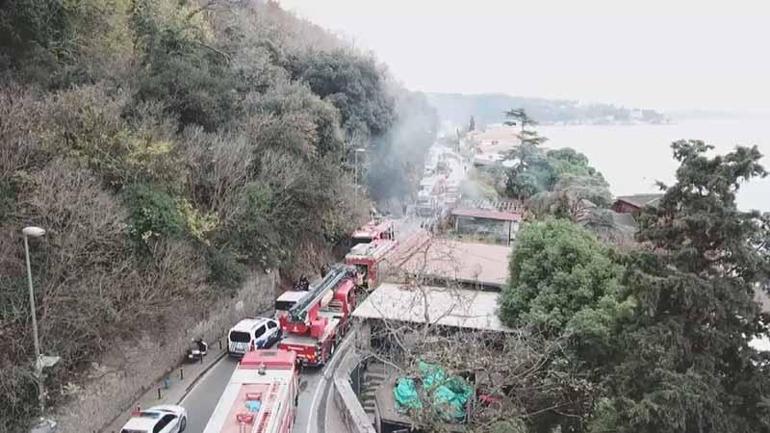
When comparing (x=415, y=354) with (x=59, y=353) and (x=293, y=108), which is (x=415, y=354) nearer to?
(x=59, y=353)

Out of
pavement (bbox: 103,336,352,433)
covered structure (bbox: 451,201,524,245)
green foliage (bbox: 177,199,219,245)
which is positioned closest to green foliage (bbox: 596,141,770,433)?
pavement (bbox: 103,336,352,433)

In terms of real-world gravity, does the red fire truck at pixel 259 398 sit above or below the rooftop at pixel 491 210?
below

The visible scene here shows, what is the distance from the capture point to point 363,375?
18047mm

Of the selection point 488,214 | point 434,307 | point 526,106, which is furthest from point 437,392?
point 526,106

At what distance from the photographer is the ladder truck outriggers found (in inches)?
674

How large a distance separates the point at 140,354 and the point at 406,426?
7.20m

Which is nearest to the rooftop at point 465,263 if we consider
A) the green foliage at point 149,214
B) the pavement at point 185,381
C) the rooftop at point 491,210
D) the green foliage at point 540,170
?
the rooftop at point 491,210

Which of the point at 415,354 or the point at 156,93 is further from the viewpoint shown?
the point at 156,93

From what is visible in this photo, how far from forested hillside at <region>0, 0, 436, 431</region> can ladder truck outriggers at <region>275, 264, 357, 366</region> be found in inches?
96.2

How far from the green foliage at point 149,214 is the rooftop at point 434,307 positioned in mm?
5982

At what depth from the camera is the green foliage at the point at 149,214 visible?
578 inches

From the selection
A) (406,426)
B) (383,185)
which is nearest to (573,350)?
(406,426)

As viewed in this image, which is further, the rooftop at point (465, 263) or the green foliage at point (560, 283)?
the rooftop at point (465, 263)

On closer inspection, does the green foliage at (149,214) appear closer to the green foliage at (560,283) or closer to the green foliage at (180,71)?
A: the green foliage at (180,71)
